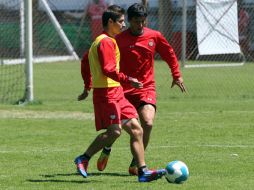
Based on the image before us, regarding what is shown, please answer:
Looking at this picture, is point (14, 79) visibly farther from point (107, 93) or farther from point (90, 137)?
point (107, 93)

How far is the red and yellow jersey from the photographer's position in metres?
8.53

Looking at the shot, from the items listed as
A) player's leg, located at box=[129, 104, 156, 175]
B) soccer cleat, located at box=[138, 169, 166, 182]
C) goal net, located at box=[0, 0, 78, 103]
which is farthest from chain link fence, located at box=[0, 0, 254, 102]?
soccer cleat, located at box=[138, 169, 166, 182]

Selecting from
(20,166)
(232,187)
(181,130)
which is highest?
(232,187)

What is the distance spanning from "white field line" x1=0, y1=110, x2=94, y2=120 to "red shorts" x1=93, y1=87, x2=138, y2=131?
557cm

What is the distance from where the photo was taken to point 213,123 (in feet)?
44.2

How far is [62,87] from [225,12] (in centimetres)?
448

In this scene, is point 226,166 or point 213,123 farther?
point 213,123

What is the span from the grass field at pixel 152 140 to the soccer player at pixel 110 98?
32 cm

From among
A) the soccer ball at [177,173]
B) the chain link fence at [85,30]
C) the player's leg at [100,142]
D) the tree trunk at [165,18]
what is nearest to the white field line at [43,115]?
the chain link fence at [85,30]

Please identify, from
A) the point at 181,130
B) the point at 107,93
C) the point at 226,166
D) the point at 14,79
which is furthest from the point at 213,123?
the point at 14,79

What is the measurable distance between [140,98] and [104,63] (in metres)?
1.07

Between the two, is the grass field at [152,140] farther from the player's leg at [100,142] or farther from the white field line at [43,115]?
the player's leg at [100,142]

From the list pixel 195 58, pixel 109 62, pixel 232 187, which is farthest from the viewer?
pixel 195 58

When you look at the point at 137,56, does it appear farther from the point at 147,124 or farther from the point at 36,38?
the point at 36,38
